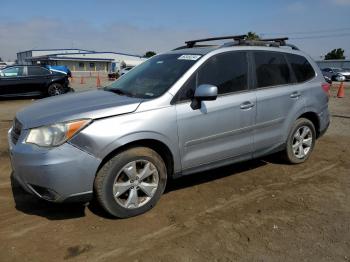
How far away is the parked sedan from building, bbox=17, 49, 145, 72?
2255 inches

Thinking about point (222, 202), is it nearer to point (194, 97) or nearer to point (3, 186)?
point (194, 97)

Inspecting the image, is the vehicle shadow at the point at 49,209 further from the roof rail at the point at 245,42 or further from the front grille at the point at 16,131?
the roof rail at the point at 245,42

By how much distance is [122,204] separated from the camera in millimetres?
3975

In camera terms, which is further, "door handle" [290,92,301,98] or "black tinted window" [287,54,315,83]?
"black tinted window" [287,54,315,83]

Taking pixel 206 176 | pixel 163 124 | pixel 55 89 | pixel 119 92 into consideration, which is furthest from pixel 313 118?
pixel 55 89

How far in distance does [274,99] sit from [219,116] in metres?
1.07

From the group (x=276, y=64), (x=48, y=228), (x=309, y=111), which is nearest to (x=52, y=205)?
Result: (x=48, y=228)

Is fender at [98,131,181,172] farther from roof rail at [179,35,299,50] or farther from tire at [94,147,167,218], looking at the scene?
roof rail at [179,35,299,50]

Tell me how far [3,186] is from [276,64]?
4.04 m

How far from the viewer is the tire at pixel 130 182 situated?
3789mm

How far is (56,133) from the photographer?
144 inches

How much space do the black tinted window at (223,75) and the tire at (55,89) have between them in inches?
474

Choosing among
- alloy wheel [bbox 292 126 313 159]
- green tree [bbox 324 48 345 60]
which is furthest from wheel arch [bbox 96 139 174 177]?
green tree [bbox 324 48 345 60]

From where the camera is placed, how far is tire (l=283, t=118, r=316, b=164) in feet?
18.7
